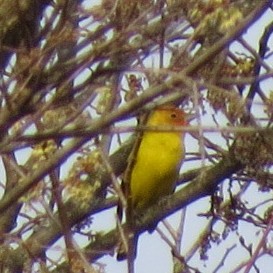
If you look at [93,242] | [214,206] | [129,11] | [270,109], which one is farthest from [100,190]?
[129,11]

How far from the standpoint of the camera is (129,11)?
341cm

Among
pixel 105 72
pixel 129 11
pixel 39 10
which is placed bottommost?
pixel 105 72

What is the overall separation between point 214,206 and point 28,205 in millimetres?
1320

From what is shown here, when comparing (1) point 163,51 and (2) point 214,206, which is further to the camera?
(2) point 214,206

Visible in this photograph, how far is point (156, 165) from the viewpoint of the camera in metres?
6.62

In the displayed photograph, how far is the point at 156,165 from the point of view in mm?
6621

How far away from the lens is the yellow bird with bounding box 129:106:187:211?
6441mm

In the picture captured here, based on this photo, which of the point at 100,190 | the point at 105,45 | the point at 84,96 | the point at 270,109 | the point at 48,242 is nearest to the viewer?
the point at 105,45

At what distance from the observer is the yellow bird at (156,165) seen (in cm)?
644

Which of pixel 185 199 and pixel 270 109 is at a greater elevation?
pixel 185 199

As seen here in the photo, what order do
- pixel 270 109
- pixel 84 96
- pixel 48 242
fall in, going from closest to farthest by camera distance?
pixel 84 96
pixel 270 109
pixel 48 242

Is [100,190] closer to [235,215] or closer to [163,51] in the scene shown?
[235,215]

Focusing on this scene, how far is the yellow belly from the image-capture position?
6.46 meters

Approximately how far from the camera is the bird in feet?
21.1
